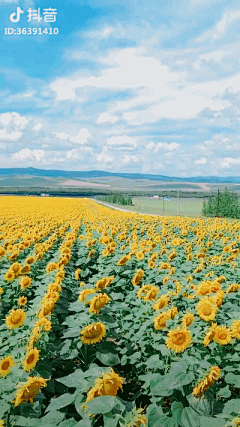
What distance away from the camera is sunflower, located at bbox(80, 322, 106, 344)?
144 inches

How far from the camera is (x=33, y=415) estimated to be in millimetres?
2961

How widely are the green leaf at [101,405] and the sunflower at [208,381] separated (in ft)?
2.35

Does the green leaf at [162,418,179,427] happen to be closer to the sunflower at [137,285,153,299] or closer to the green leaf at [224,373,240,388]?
the green leaf at [224,373,240,388]

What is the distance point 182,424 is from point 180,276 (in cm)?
419

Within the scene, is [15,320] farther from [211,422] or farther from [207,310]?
[211,422]

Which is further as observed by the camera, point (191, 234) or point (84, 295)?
point (191, 234)

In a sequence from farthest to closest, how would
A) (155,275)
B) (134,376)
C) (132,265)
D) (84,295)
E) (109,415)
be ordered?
(132,265) → (155,275) → (134,376) → (84,295) → (109,415)

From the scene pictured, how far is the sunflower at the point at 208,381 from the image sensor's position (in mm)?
2739

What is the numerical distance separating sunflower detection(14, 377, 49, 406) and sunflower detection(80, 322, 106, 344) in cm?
85

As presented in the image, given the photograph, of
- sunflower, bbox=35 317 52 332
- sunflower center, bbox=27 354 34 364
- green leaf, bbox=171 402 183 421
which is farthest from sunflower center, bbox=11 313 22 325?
green leaf, bbox=171 402 183 421

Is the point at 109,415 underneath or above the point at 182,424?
above

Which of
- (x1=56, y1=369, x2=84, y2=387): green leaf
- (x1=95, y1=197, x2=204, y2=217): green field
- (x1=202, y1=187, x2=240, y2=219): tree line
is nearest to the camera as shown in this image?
(x1=56, y1=369, x2=84, y2=387): green leaf

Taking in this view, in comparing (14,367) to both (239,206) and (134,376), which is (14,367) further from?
(239,206)

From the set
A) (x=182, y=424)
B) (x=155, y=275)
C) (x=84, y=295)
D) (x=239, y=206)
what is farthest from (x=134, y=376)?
(x=239, y=206)
